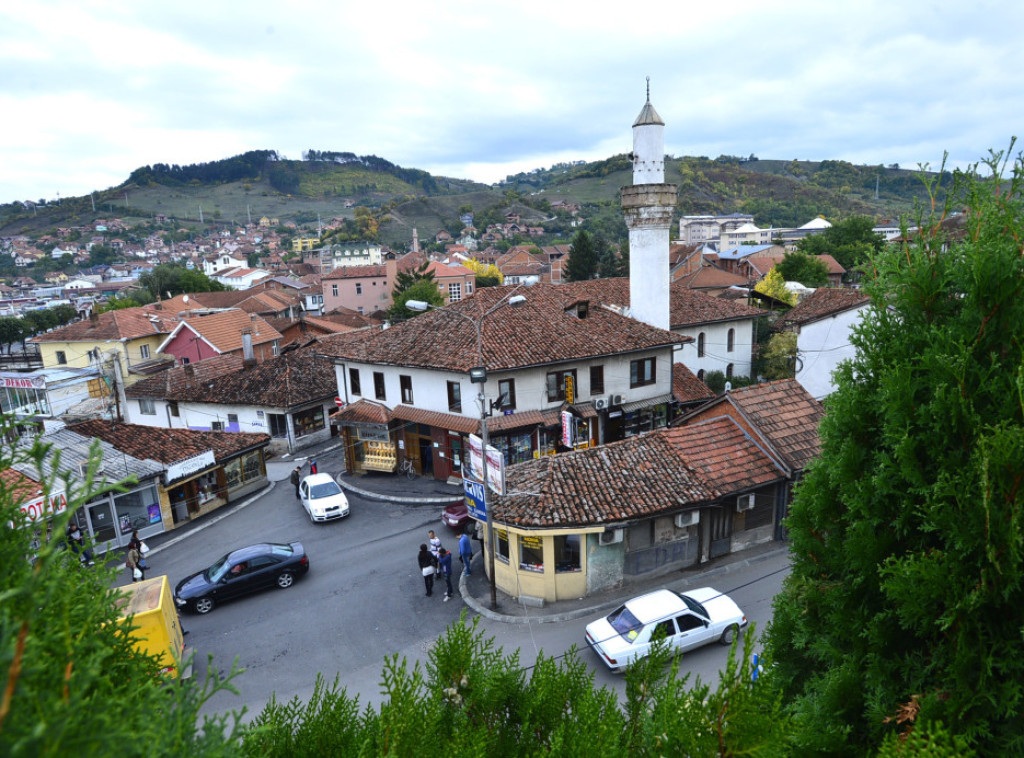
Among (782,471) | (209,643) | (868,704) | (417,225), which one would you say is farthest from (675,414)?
(417,225)

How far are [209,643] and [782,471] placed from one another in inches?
609

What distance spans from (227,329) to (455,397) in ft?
95.8

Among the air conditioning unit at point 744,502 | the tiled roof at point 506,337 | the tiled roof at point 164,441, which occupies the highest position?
the tiled roof at point 506,337

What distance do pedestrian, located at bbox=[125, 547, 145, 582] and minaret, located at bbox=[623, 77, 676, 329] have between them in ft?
69.3

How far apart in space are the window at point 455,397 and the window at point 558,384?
3.56 meters

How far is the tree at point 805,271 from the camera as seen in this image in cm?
5450

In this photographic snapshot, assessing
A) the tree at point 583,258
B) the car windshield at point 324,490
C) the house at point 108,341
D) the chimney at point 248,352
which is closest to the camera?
the car windshield at point 324,490

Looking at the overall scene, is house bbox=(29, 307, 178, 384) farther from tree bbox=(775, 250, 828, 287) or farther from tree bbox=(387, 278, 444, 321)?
tree bbox=(775, 250, 828, 287)

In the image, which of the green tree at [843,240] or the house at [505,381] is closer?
the house at [505,381]

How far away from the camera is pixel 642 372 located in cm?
2575

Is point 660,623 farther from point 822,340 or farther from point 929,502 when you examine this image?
point 822,340

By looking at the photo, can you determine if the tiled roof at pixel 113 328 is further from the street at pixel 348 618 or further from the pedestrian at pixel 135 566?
the pedestrian at pixel 135 566

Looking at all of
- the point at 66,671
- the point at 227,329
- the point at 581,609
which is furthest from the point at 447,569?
the point at 227,329

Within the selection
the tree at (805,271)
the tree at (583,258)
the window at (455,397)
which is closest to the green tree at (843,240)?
the tree at (805,271)
